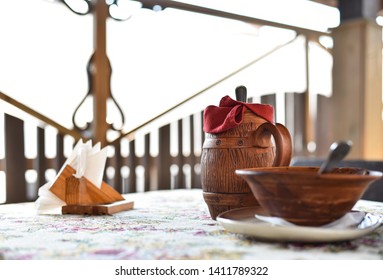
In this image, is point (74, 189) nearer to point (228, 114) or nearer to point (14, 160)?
point (228, 114)

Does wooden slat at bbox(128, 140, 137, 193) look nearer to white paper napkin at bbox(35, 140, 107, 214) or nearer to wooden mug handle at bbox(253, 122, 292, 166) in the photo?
white paper napkin at bbox(35, 140, 107, 214)

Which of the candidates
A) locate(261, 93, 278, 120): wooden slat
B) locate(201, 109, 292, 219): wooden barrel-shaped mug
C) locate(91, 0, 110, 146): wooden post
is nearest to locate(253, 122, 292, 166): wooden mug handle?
A: locate(201, 109, 292, 219): wooden barrel-shaped mug

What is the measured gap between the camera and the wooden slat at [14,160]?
1.77 metres

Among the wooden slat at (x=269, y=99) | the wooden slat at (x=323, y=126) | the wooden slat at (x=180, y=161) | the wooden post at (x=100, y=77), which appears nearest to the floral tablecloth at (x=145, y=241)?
the wooden post at (x=100, y=77)

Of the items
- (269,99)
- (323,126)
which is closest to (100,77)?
(269,99)

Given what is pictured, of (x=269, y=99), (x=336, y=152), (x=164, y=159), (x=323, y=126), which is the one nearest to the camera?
(x=336, y=152)

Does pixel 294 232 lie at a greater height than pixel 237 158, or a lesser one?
lesser

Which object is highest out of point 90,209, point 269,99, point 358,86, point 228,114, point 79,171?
point 358,86

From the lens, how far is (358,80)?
3.13 m

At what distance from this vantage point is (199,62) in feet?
7.75

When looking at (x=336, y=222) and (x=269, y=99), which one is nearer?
(x=336, y=222)

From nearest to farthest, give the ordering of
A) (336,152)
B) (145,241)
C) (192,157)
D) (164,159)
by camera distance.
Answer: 1. (336,152)
2. (145,241)
3. (164,159)
4. (192,157)

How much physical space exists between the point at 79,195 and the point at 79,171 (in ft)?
0.21
